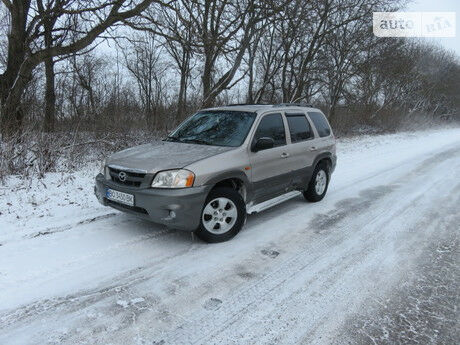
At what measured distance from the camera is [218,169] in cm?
438

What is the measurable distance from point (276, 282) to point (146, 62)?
118ft

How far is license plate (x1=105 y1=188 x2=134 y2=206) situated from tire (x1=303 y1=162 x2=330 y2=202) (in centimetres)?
339

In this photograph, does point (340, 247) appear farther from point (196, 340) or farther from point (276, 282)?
point (196, 340)

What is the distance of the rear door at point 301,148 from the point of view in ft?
19.0

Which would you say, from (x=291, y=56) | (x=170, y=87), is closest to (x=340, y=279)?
(x=291, y=56)

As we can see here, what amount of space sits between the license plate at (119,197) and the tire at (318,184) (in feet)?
11.1

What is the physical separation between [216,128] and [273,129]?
0.91m

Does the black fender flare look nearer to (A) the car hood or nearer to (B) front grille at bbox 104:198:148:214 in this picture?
(A) the car hood

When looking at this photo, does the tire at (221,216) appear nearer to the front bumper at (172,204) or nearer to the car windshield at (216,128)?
the front bumper at (172,204)

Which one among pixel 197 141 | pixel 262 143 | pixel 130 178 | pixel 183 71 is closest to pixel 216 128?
pixel 197 141

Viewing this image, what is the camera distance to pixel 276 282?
3.53 metres

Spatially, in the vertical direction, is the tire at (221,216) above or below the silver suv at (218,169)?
below

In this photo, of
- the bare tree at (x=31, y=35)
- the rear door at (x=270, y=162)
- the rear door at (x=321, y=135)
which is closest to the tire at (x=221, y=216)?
the rear door at (x=270, y=162)

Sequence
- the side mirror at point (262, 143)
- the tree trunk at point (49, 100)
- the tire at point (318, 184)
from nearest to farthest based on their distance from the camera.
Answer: the side mirror at point (262, 143) < the tire at point (318, 184) < the tree trunk at point (49, 100)
